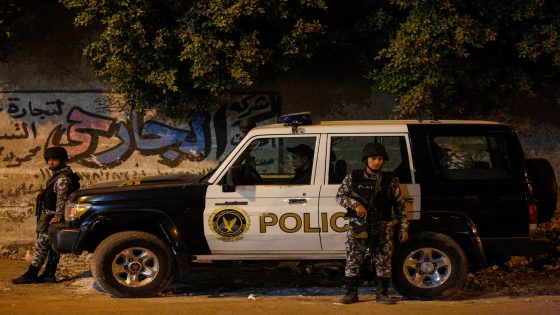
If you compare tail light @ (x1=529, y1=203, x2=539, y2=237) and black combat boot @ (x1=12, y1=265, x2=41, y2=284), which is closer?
tail light @ (x1=529, y1=203, x2=539, y2=237)

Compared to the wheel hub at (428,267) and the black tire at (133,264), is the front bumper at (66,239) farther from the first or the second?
the wheel hub at (428,267)

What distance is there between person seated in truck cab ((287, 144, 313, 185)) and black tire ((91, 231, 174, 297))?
1.51 metres

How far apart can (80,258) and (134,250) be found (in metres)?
3.01

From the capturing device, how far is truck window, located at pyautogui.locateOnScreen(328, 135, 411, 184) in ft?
23.4

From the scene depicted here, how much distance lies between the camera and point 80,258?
991 cm

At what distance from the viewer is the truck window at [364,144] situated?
713 centimetres

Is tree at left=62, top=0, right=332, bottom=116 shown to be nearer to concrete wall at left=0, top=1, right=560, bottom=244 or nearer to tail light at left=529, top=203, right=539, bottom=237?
concrete wall at left=0, top=1, right=560, bottom=244

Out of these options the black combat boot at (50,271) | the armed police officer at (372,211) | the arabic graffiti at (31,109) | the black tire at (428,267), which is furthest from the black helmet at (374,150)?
the arabic graffiti at (31,109)

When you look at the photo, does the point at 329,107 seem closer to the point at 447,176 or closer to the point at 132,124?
the point at 132,124

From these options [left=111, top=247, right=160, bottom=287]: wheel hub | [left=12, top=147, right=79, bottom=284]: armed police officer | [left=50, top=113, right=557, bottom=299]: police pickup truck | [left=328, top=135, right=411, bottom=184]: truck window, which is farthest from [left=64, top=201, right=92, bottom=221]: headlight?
[left=328, top=135, right=411, bottom=184]: truck window

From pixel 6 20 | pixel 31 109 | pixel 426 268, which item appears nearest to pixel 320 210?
pixel 426 268

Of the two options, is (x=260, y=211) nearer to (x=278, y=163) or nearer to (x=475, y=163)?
(x=278, y=163)

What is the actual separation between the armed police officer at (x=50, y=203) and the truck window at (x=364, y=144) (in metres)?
3.16

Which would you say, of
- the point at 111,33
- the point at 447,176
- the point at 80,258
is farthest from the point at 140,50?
the point at 447,176
